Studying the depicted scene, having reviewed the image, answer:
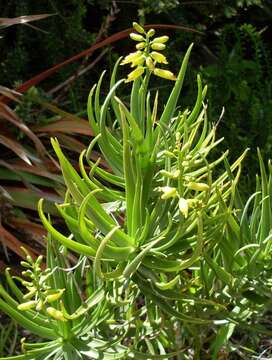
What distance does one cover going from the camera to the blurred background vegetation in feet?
8.30

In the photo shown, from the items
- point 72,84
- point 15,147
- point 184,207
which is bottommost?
point 15,147

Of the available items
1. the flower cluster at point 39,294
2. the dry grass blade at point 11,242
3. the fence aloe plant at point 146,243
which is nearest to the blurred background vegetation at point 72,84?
the dry grass blade at point 11,242

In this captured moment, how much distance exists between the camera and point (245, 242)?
1475 millimetres

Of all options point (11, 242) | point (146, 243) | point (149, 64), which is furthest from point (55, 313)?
point (11, 242)

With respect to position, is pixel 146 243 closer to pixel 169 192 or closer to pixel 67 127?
pixel 169 192

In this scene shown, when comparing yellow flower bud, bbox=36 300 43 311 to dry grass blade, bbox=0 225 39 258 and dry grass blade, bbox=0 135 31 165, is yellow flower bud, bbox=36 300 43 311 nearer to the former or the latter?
dry grass blade, bbox=0 225 39 258

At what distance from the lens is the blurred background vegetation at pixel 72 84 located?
2531 millimetres

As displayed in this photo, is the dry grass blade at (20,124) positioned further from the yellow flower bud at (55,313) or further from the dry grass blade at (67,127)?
the yellow flower bud at (55,313)

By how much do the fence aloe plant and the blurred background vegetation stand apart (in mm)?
848

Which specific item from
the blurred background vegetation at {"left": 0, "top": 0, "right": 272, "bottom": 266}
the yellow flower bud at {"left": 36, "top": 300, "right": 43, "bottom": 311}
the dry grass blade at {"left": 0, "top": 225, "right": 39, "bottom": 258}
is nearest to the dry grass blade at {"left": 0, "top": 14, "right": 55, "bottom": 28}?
the blurred background vegetation at {"left": 0, "top": 0, "right": 272, "bottom": 266}

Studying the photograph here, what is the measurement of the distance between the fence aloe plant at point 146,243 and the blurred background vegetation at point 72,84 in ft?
2.78

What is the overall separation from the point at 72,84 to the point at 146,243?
1.70 m

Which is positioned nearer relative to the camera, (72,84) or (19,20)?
(19,20)

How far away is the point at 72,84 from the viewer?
2.93 metres
